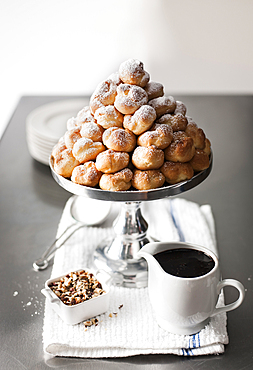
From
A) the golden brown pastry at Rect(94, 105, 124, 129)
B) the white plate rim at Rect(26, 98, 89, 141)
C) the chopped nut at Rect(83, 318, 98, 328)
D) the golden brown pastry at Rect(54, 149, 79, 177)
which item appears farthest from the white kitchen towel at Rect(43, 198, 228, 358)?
the white plate rim at Rect(26, 98, 89, 141)

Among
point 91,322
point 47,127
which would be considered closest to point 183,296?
point 91,322

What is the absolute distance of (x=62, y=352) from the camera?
0.71 meters

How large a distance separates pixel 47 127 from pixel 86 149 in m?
0.60

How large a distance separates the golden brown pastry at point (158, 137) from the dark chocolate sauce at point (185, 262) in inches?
7.8

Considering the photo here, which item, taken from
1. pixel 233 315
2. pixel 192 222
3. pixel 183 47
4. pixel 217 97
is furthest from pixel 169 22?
pixel 233 315

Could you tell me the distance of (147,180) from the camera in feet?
2.46

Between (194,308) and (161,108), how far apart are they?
0.37 meters

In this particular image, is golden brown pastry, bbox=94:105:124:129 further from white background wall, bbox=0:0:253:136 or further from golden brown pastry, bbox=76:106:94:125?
white background wall, bbox=0:0:253:136

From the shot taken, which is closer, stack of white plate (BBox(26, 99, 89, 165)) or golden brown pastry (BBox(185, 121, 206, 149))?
golden brown pastry (BBox(185, 121, 206, 149))

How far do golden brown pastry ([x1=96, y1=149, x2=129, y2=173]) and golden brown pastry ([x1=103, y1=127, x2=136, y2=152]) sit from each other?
0.4 inches

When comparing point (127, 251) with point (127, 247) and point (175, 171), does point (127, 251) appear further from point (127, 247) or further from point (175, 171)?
point (175, 171)

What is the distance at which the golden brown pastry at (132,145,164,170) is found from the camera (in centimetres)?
75

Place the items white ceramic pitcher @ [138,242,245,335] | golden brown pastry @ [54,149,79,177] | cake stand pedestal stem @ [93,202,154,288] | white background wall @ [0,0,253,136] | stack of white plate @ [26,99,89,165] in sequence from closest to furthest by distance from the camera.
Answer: white ceramic pitcher @ [138,242,245,335] → golden brown pastry @ [54,149,79,177] → cake stand pedestal stem @ [93,202,154,288] → stack of white plate @ [26,99,89,165] → white background wall @ [0,0,253,136]

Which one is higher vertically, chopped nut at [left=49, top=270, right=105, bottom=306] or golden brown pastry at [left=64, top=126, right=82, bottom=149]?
golden brown pastry at [left=64, top=126, right=82, bottom=149]
